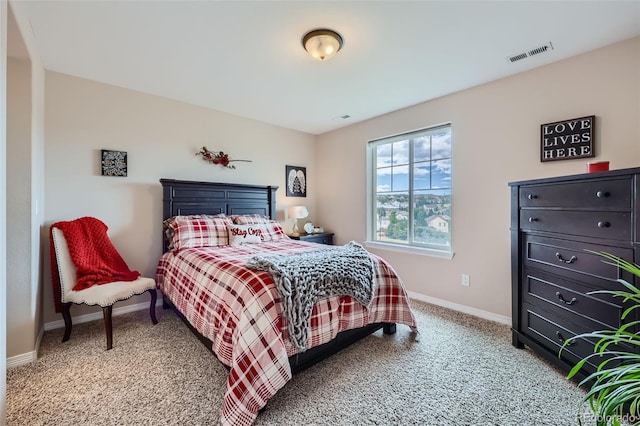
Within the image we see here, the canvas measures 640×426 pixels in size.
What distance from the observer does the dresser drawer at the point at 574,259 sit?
Result: 1.58 m

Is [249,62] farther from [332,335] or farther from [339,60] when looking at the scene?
[332,335]

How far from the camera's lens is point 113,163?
293 cm

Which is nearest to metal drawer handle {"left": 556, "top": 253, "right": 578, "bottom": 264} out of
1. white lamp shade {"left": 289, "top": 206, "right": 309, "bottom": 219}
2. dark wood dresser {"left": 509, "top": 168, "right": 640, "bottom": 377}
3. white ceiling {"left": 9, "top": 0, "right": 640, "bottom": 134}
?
dark wood dresser {"left": 509, "top": 168, "right": 640, "bottom": 377}

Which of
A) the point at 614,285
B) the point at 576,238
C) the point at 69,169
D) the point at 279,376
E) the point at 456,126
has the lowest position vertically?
the point at 279,376

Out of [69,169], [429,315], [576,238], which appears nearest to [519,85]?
[576,238]

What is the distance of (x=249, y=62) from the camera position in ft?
8.08

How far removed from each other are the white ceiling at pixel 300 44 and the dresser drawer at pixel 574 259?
1.54 metres

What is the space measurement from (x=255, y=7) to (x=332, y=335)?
2283 mm

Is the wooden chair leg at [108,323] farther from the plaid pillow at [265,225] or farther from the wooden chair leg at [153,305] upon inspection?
the plaid pillow at [265,225]

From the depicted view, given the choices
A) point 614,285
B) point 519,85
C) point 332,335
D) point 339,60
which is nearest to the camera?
point 614,285

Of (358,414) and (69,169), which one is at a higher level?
(69,169)

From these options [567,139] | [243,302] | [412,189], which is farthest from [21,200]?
[567,139]

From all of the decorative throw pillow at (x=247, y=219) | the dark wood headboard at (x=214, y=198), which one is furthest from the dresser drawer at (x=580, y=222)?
the dark wood headboard at (x=214, y=198)

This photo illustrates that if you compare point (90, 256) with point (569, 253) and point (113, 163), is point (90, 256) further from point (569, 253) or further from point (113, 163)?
point (569, 253)
